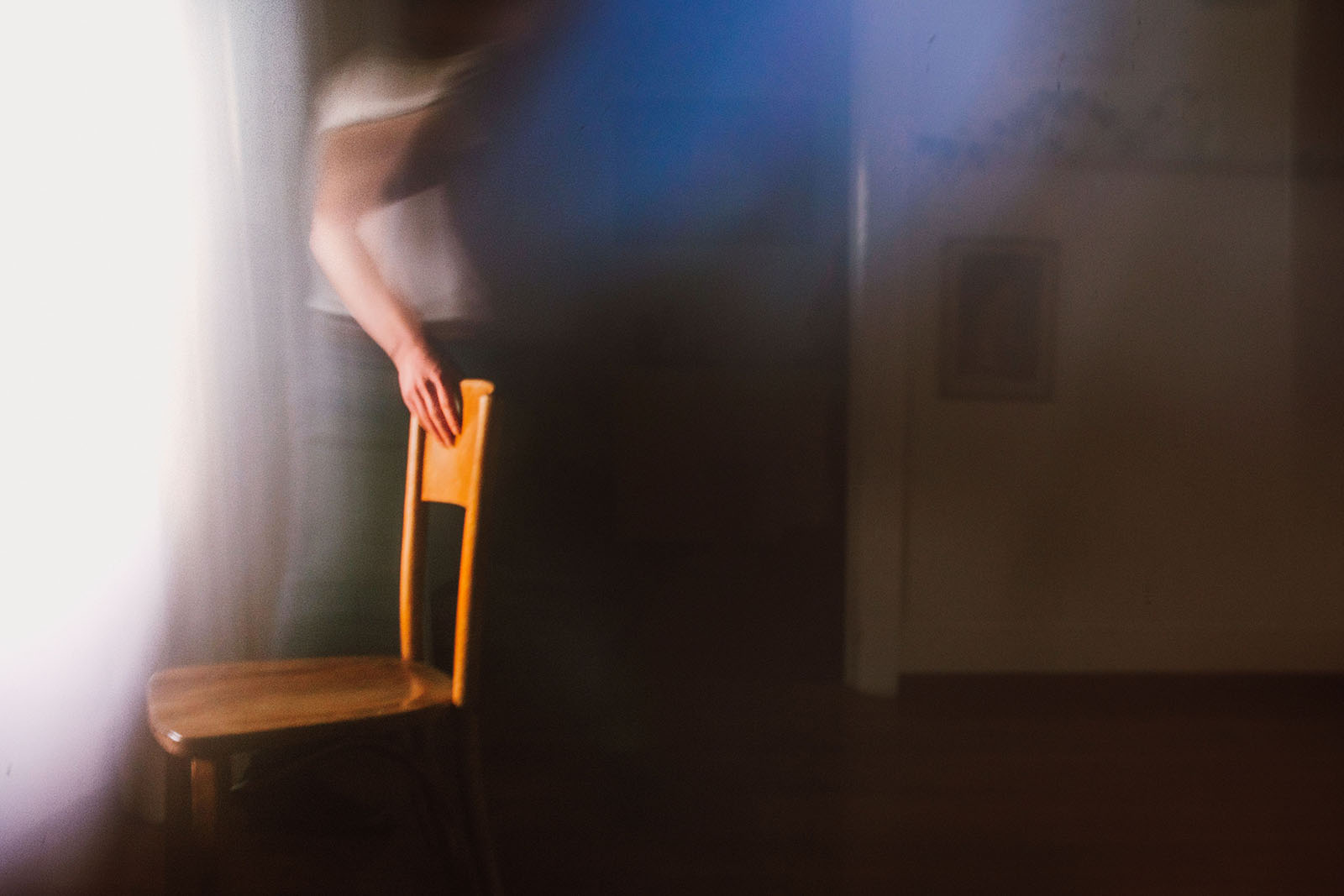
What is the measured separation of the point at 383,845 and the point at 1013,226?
192 cm

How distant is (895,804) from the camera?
1.55 metres

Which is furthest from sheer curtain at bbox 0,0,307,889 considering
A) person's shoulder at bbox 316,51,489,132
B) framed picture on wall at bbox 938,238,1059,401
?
framed picture on wall at bbox 938,238,1059,401

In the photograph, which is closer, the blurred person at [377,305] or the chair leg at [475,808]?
the chair leg at [475,808]

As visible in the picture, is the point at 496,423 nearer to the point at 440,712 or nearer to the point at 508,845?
the point at 440,712

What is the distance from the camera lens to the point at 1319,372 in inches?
87.7

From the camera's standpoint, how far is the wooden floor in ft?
4.32

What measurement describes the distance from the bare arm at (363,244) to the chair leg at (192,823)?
0.47 meters

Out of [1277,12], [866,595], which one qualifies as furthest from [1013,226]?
[866,595]

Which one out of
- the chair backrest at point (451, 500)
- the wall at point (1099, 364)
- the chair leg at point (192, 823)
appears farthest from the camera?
the wall at point (1099, 364)

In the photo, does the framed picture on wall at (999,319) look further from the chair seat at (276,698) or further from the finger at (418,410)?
the chair seat at (276,698)

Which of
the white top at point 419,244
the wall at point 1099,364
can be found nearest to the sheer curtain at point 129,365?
the white top at point 419,244

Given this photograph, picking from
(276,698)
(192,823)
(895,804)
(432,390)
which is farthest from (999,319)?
(192,823)

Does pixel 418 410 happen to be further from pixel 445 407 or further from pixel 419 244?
pixel 419 244

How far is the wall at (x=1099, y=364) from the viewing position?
212 cm
